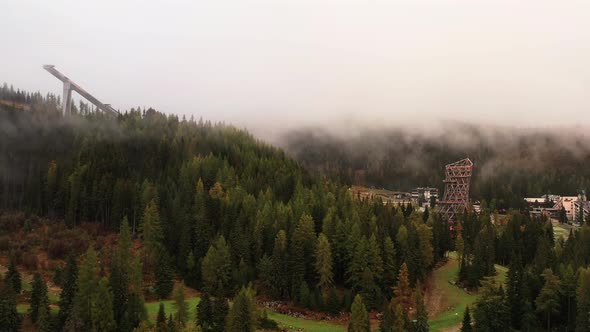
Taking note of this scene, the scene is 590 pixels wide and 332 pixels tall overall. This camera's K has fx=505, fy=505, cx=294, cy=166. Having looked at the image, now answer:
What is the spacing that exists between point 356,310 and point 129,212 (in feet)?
256

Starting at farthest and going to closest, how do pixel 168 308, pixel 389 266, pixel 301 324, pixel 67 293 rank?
1. pixel 389 266
2. pixel 301 324
3. pixel 168 308
4. pixel 67 293

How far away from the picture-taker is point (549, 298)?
77.0 metres

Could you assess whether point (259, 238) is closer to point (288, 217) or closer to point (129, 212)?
point (288, 217)

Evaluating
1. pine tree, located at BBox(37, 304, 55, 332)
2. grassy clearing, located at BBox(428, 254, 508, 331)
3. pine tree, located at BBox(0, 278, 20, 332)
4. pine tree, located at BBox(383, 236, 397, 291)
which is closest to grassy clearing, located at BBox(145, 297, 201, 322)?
pine tree, located at BBox(37, 304, 55, 332)

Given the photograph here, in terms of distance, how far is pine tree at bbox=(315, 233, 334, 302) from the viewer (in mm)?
92375

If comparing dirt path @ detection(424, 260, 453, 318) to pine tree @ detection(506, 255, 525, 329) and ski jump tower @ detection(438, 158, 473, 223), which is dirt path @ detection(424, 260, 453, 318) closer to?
pine tree @ detection(506, 255, 525, 329)

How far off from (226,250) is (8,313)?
121 feet

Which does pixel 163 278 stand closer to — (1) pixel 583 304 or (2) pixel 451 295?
(2) pixel 451 295

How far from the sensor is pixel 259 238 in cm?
10119

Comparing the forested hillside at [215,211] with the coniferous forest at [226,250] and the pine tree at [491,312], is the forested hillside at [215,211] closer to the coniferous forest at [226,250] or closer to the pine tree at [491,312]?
the coniferous forest at [226,250]

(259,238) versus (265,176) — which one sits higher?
(265,176)

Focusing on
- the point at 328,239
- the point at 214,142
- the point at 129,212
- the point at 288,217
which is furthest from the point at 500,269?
the point at 214,142

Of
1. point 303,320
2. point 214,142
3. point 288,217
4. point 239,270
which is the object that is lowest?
point 303,320

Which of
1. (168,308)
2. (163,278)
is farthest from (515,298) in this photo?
(163,278)
